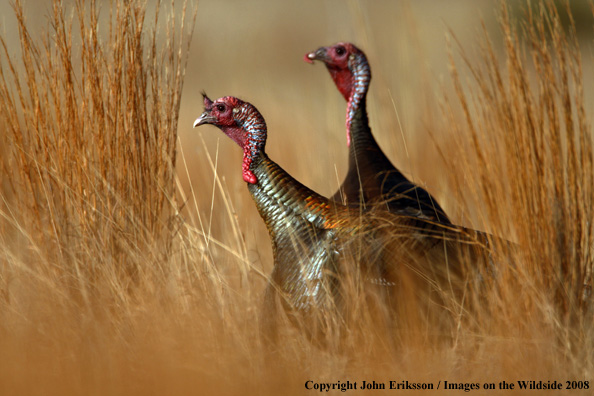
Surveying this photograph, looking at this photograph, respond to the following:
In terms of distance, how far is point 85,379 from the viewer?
2.40 m

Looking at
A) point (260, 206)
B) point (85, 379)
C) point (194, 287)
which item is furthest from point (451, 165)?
point (85, 379)

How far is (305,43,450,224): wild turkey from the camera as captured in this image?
3.36 metres

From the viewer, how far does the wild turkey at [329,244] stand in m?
2.67

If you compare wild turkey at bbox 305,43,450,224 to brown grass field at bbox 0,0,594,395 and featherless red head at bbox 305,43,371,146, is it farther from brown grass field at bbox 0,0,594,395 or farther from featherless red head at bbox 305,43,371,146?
brown grass field at bbox 0,0,594,395

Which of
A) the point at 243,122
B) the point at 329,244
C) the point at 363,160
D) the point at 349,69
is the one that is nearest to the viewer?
the point at 329,244

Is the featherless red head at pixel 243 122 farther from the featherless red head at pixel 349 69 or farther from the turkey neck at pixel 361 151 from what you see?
the featherless red head at pixel 349 69

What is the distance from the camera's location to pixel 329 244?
8.98ft

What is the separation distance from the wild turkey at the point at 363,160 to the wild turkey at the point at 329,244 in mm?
326

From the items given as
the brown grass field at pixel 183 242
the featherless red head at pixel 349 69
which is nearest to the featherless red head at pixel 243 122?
the brown grass field at pixel 183 242

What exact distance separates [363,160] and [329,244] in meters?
1.10

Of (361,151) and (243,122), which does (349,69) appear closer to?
(361,151)

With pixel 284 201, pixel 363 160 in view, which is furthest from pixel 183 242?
pixel 363 160

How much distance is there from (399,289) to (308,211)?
0.42 m

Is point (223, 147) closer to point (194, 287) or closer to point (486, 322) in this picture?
point (194, 287)
